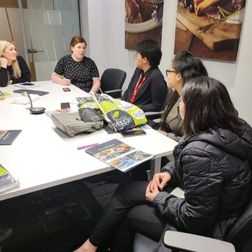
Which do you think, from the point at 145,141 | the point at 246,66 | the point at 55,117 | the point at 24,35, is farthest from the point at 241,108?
the point at 24,35

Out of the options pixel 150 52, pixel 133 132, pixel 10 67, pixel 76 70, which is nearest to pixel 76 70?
pixel 76 70

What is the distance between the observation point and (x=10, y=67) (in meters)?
3.16

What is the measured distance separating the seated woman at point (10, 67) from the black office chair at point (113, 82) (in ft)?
3.17

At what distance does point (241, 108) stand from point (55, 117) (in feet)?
5.83

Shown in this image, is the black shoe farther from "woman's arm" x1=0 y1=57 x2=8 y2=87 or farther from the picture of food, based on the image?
"woman's arm" x1=0 y1=57 x2=8 y2=87

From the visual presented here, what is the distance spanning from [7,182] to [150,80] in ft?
5.17

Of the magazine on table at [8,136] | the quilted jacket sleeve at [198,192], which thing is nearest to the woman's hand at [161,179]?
the quilted jacket sleeve at [198,192]

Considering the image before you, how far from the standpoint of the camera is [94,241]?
4.54ft

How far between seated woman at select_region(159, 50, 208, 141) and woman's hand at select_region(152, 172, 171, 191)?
457 mm

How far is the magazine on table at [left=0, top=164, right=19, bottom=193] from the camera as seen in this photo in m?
1.09

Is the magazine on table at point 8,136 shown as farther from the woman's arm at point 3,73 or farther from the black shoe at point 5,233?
the woman's arm at point 3,73

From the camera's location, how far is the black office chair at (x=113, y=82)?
3.26m

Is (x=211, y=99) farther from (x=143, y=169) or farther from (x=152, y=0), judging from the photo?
(x=152, y=0)

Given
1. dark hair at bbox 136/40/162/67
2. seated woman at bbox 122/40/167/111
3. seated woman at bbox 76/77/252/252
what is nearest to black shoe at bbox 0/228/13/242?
seated woman at bbox 76/77/252/252
